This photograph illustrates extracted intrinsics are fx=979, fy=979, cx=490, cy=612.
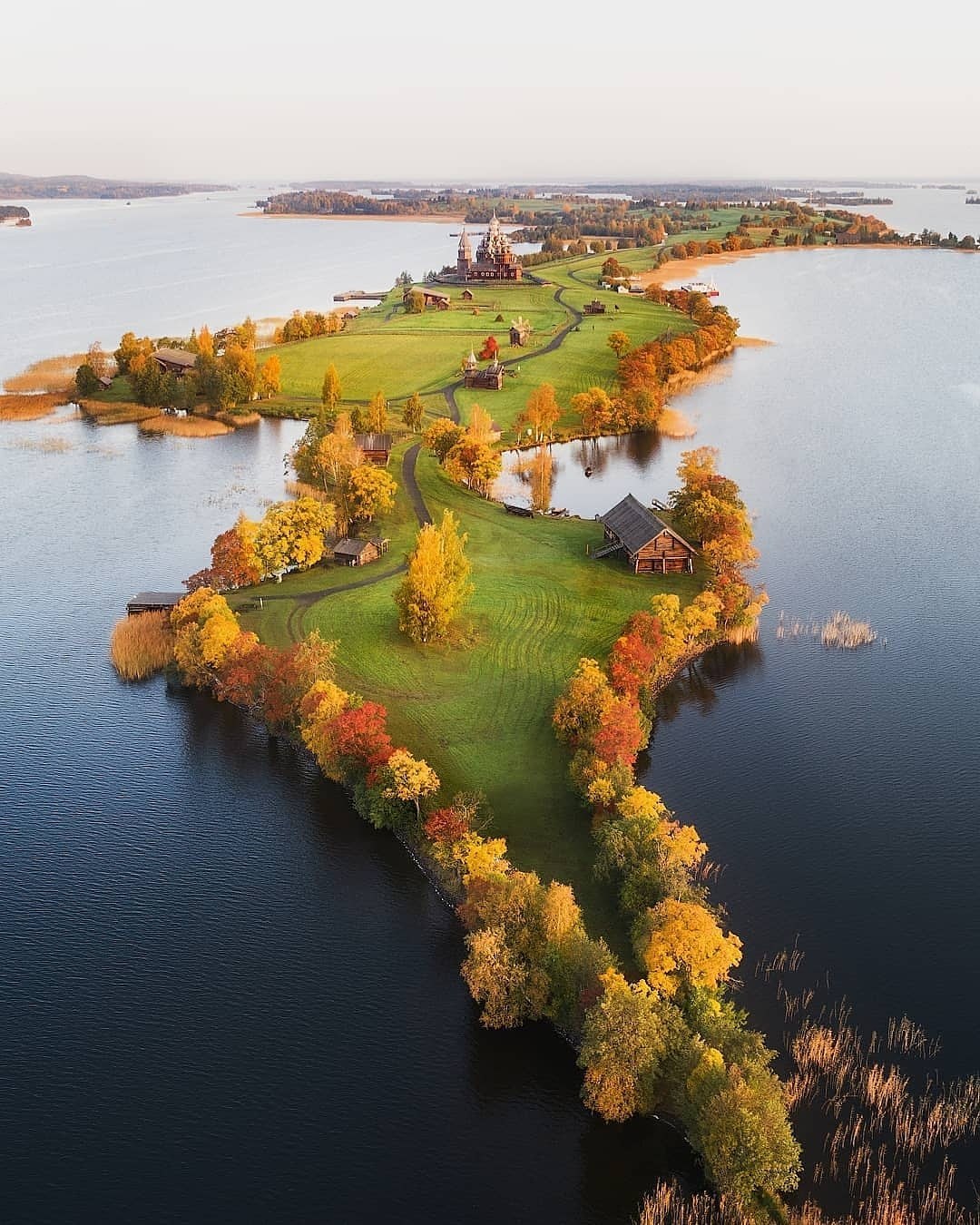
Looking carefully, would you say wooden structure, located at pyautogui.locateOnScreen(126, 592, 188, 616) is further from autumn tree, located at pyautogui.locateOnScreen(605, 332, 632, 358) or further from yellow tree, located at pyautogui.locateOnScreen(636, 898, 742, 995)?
autumn tree, located at pyautogui.locateOnScreen(605, 332, 632, 358)

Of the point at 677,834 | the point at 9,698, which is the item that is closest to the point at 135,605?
the point at 9,698

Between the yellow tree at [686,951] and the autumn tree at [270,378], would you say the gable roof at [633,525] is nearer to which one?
the yellow tree at [686,951]

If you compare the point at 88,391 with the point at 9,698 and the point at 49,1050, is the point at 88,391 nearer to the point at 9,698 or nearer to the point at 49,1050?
the point at 9,698

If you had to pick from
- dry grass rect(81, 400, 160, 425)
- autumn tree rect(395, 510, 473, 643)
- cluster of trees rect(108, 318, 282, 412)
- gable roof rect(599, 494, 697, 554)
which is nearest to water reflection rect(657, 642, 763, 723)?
gable roof rect(599, 494, 697, 554)

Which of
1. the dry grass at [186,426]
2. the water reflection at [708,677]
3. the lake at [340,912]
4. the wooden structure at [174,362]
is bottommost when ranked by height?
the dry grass at [186,426]

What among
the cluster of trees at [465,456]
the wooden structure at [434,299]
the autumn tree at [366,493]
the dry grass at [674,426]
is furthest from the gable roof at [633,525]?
the wooden structure at [434,299]
